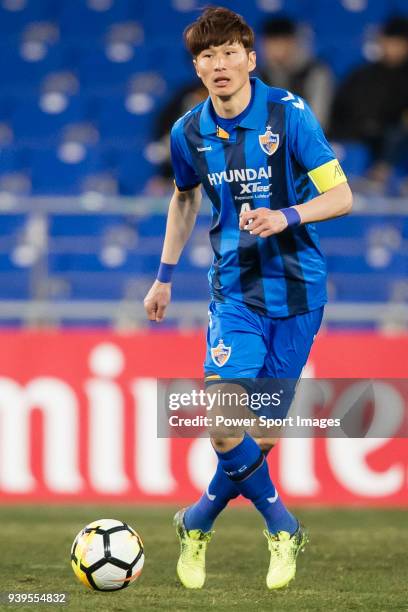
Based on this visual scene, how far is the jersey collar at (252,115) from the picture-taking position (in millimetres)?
4977

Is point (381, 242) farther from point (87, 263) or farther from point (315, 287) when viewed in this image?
point (315, 287)

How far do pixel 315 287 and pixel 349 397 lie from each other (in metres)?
3.28

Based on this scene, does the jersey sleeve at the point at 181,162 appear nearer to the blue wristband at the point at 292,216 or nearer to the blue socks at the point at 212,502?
the blue wristband at the point at 292,216

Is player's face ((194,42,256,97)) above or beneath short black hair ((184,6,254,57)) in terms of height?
beneath

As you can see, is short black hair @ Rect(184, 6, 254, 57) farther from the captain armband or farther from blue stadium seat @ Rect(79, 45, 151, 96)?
blue stadium seat @ Rect(79, 45, 151, 96)

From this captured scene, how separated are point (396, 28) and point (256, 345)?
5.97 meters

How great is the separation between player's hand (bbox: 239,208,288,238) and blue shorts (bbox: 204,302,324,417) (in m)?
0.60

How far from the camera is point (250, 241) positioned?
504 centimetres

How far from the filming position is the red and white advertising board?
27.2 feet

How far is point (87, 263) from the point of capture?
10.0m

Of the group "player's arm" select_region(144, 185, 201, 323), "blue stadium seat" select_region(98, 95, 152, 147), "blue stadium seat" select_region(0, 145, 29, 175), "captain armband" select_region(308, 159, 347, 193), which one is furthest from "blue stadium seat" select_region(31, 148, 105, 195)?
"captain armband" select_region(308, 159, 347, 193)

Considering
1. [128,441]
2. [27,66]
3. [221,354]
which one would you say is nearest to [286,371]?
[221,354]

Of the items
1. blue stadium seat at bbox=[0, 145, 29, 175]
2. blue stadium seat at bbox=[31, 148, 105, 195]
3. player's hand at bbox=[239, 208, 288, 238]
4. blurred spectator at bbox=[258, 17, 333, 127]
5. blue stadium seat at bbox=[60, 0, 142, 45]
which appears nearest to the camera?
player's hand at bbox=[239, 208, 288, 238]

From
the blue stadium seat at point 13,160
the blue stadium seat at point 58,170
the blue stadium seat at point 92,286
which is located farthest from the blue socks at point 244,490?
the blue stadium seat at point 13,160
